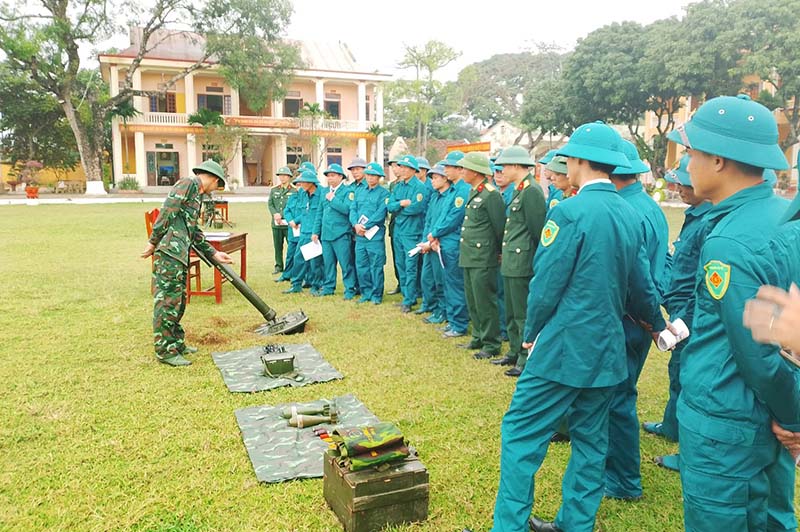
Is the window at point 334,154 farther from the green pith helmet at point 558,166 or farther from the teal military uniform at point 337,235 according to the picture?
the green pith helmet at point 558,166

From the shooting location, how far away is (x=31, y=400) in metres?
4.52

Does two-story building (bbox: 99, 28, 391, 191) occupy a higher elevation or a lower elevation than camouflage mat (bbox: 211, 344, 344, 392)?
higher

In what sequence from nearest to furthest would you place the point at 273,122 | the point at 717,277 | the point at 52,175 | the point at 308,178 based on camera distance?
1. the point at 717,277
2. the point at 308,178
3. the point at 273,122
4. the point at 52,175

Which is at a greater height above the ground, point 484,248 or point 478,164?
point 478,164

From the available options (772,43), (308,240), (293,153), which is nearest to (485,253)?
(308,240)

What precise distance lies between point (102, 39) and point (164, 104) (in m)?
5.76

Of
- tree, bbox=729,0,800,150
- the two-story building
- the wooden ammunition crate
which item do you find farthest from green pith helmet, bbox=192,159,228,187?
the two-story building

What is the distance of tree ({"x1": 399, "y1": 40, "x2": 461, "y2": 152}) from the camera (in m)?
41.3

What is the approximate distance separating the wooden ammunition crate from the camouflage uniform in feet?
9.78

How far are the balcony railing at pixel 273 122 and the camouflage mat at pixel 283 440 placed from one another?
3207 cm

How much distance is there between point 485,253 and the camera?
19.1ft

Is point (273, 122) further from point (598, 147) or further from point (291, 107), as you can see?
point (598, 147)

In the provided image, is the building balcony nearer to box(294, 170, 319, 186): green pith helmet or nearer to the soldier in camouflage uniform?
box(294, 170, 319, 186): green pith helmet

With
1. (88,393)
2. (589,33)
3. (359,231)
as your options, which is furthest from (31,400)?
(589,33)
